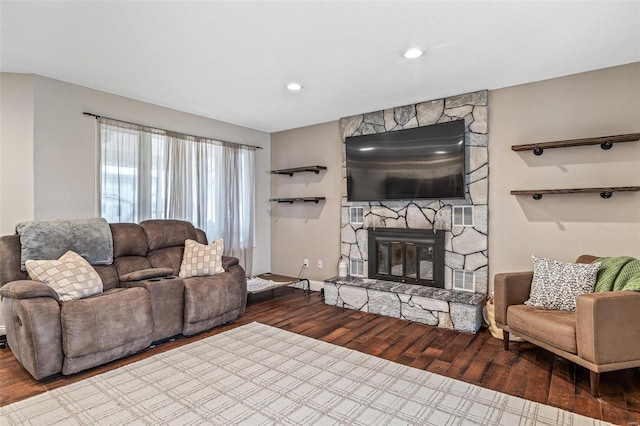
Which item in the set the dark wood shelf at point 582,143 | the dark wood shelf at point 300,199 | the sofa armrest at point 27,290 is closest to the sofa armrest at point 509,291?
the dark wood shelf at point 582,143

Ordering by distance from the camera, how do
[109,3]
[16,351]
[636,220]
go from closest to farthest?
1. [109,3]
2. [16,351]
3. [636,220]

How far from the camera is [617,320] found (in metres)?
2.17

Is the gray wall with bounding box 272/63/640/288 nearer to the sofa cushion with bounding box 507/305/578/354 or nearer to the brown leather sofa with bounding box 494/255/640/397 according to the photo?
the sofa cushion with bounding box 507/305/578/354

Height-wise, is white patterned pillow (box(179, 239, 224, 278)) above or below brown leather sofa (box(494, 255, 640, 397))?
above

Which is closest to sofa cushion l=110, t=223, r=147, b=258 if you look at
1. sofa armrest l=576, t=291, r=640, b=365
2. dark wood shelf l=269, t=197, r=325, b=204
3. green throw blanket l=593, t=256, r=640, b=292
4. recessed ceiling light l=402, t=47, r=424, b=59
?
dark wood shelf l=269, t=197, r=325, b=204

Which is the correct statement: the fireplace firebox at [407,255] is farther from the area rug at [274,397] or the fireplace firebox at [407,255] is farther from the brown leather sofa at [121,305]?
the brown leather sofa at [121,305]

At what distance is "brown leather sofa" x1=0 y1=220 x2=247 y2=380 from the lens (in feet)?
7.70

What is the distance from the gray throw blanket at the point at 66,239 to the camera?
2.79 metres

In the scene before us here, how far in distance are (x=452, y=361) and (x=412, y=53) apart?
2.58 meters

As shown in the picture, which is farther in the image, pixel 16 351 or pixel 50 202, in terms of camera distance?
pixel 50 202

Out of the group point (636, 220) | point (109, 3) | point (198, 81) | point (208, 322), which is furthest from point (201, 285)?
point (636, 220)

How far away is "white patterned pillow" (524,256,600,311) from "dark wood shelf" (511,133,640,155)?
3.61 ft

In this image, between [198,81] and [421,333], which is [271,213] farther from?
[421,333]

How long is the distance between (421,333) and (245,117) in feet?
11.9
